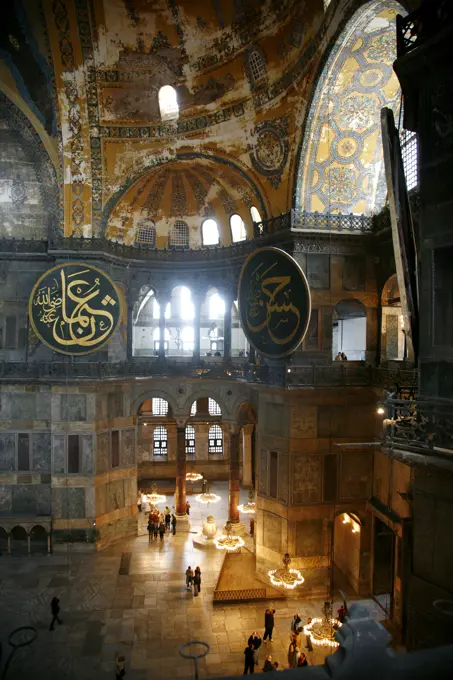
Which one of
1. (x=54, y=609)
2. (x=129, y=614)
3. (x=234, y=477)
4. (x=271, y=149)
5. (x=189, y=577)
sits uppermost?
(x=271, y=149)

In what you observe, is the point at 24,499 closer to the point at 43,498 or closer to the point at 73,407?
the point at 43,498

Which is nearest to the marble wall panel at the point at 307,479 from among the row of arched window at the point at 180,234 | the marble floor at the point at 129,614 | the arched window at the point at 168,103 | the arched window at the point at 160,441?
the marble floor at the point at 129,614

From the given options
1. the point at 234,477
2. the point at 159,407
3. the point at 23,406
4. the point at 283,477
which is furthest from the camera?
the point at 159,407

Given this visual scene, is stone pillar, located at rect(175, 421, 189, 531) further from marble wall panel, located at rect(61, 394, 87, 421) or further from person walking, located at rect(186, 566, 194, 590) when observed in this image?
person walking, located at rect(186, 566, 194, 590)

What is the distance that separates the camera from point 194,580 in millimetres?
13797

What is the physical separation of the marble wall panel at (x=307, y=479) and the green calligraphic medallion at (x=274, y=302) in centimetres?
325

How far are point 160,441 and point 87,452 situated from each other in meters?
9.06

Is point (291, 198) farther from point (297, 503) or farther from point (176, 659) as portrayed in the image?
point (176, 659)

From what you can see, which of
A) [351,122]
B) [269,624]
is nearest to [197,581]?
[269,624]

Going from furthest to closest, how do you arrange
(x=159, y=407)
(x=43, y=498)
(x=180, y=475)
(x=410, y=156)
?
(x=159, y=407), (x=180, y=475), (x=43, y=498), (x=410, y=156)

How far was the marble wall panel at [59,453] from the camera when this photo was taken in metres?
16.6

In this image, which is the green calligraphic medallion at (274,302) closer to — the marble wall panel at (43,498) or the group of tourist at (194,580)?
the group of tourist at (194,580)

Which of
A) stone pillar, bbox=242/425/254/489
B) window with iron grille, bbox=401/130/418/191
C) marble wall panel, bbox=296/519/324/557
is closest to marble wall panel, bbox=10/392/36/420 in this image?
marble wall panel, bbox=296/519/324/557

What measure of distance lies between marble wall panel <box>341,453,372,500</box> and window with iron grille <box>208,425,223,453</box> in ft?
40.9
